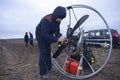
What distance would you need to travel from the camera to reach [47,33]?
6.50m

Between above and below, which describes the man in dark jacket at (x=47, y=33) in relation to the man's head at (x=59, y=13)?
below

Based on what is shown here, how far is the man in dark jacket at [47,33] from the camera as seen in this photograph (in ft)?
21.3

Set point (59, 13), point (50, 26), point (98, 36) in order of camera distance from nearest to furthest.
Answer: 1. point (59, 13)
2. point (50, 26)
3. point (98, 36)

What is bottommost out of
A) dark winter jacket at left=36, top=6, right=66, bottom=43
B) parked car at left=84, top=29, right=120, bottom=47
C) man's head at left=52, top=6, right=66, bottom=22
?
parked car at left=84, top=29, right=120, bottom=47

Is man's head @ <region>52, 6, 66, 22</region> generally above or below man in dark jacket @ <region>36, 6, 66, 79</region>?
above

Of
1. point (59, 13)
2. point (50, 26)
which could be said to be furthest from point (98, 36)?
point (59, 13)

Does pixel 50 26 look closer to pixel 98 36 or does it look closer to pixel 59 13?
pixel 59 13

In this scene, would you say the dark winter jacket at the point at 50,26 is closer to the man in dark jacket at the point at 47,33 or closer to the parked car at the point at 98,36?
the man in dark jacket at the point at 47,33

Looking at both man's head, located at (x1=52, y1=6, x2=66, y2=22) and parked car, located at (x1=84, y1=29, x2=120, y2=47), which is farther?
parked car, located at (x1=84, y1=29, x2=120, y2=47)

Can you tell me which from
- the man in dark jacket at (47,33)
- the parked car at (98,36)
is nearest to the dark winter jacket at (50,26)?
the man in dark jacket at (47,33)

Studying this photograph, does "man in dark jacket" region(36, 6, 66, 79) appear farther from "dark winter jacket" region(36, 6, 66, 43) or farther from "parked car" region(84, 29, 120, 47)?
"parked car" region(84, 29, 120, 47)

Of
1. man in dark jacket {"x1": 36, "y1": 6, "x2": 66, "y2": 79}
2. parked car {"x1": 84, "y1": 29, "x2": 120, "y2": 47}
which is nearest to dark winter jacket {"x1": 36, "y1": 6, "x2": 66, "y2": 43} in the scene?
man in dark jacket {"x1": 36, "y1": 6, "x2": 66, "y2": 79}

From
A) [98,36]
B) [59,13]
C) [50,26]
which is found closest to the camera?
[59,13]

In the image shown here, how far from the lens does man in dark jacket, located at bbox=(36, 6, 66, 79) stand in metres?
6.48
